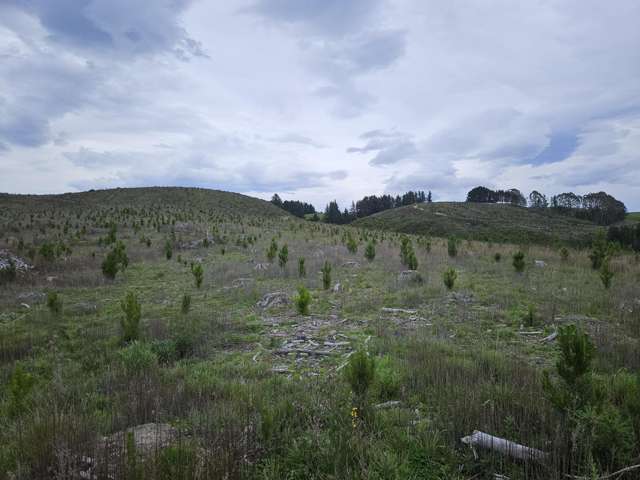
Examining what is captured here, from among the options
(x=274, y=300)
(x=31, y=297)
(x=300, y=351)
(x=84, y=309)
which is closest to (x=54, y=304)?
(x=84, y=309)

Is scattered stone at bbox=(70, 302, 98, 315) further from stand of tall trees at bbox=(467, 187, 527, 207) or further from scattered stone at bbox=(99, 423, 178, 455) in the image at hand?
stand of tall trees at bbox=(467, 187, 527, 207)

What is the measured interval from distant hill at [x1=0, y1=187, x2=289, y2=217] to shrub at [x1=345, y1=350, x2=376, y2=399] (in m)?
43.2

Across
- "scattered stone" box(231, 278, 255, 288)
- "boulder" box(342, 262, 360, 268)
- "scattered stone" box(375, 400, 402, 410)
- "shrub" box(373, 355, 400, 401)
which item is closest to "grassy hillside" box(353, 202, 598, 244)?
"boulder" box(342, 262, 360, 268)

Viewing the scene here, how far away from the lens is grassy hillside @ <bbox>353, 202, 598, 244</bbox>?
5303cm

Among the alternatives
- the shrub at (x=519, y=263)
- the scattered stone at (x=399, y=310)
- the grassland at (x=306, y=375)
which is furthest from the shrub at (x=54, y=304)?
the shrub at (x=519, y=263)

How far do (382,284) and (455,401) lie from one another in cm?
751

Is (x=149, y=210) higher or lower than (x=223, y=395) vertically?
higher

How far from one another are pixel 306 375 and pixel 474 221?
2475 inches

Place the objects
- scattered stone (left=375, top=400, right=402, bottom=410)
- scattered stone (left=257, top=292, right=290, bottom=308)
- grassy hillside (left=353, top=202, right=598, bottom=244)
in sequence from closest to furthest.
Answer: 1. scattered stone (left=375, top=400, right=402, bottom=410)
2. scattered stone (left=257, top=292, right=290, bottom=308)
3. grassy hillside (left=353, top=202, right=598, bottom=244)

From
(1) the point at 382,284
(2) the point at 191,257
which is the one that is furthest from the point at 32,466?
(2) the point at 191,257

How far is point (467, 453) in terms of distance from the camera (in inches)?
107

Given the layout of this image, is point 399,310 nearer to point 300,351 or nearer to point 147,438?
point 300,351

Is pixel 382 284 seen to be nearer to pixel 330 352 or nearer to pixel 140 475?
pixel 330 352

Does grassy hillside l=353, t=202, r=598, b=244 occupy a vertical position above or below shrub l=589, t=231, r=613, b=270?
above
